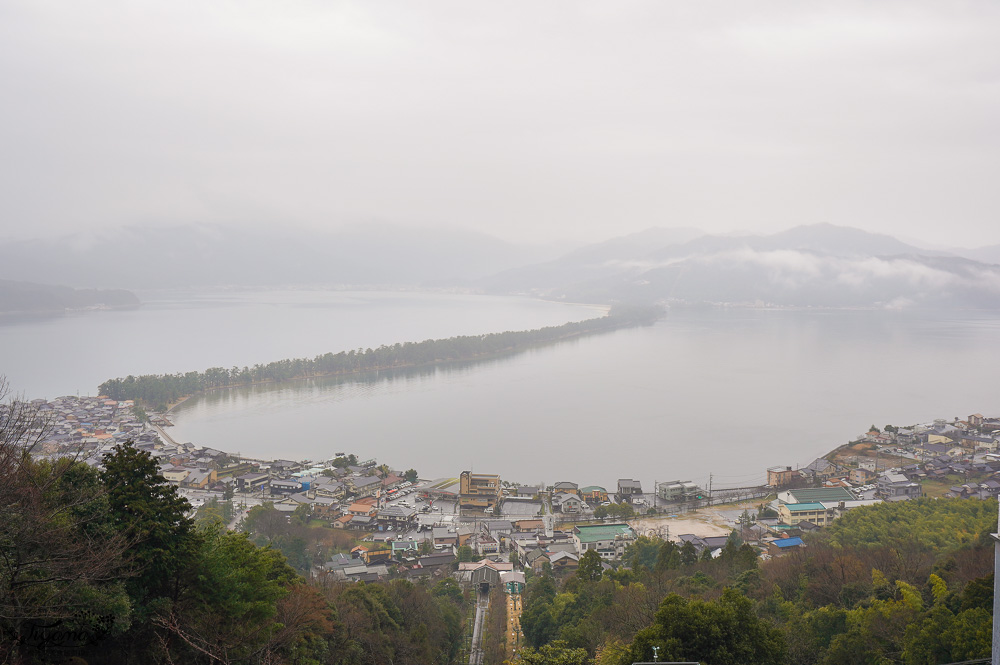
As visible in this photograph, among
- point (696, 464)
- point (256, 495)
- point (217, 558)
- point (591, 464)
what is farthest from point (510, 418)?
point (217, 558)

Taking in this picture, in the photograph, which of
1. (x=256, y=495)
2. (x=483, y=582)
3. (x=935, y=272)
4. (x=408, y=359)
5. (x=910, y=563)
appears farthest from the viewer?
(x=935, y=272)

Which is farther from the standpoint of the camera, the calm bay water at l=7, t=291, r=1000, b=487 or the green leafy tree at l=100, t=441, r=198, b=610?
the calm bay water at l=7, t=291, r=1000, b=487

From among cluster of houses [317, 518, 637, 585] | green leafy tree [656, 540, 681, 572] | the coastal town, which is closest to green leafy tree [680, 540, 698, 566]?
green leafy tree [656, 540, 681, 572]

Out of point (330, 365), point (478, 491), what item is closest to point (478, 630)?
point (478, 491)

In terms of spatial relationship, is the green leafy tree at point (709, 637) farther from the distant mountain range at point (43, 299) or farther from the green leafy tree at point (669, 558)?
the distant mountain range at point (43, 299)

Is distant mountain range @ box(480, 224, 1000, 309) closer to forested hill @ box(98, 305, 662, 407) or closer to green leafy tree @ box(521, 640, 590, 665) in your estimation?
forested hill @ box(98, 305, 662, 407)

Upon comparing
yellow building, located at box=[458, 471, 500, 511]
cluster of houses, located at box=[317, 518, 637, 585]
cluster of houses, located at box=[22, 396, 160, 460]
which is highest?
cluster of houses, located at box=[22, 396, 160, 460]

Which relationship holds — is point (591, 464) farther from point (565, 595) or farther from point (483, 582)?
point (565, 595)

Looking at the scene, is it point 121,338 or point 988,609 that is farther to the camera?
point 121,338
